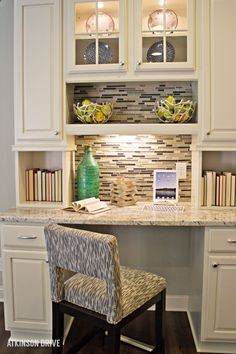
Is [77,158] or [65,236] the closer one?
[65,236]

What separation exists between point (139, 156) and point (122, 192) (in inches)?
13.8

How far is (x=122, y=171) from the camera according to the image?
2703 millimetres

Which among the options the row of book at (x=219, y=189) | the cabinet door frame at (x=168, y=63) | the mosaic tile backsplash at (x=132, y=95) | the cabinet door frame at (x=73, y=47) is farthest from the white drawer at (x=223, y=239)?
the cabinet door frame at (x=73, y=47)

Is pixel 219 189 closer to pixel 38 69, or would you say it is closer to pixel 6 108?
pixel 38 69

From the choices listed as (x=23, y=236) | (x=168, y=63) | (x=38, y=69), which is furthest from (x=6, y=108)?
(x=168, y=63)

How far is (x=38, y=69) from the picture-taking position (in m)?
2.37

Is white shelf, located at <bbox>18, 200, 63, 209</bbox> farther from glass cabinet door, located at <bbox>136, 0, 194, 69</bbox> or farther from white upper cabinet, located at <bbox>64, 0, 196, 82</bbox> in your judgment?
glass cabinet door, located at <bbox>136, 0, 194, 69</bbox>

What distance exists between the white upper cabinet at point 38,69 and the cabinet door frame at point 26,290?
0.81 meters

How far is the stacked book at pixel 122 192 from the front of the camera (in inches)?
98.3

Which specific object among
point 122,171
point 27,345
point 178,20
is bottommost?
point 27,345

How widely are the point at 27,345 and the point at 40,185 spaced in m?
1.10

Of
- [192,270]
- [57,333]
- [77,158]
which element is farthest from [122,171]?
[57,333]

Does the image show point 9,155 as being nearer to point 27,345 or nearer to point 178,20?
point 27,345

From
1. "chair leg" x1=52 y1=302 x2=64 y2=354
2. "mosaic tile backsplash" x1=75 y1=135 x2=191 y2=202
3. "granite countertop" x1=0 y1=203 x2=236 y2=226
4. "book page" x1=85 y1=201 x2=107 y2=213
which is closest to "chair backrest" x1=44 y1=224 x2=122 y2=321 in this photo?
"chair leg" x1=52 y1=302 x2=64 y2=354
